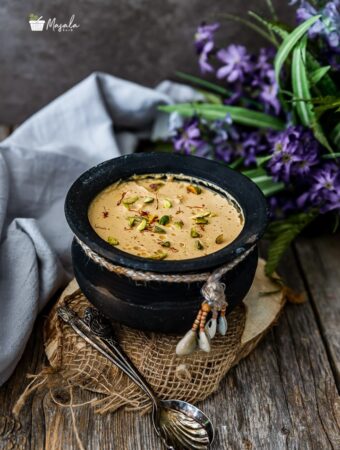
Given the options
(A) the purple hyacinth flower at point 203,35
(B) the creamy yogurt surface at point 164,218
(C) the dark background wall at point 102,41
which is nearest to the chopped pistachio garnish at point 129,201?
(B) the creamy yogurt surface at point 164,218

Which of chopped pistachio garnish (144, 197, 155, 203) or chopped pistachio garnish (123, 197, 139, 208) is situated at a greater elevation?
chopped pistachio garnish (144, 197, 155, 203)

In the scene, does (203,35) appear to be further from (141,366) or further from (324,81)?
(141,366)

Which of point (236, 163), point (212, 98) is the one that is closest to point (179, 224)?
point (236, 163)

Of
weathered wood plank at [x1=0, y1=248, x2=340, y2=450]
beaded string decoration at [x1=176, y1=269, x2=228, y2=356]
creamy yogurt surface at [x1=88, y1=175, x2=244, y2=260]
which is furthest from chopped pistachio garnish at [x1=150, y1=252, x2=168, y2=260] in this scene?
weathered wood plank at [x1=0, y1=248, x2=340, y2=450]

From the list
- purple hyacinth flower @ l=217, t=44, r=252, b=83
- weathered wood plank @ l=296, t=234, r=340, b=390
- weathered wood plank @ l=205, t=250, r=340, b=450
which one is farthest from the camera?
purple hyacinth flower @ l=217, t=44, r=252, b=83

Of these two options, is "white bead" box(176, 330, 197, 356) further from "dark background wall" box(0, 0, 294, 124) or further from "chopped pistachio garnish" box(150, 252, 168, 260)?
"dark background wall" box(0, 0, 294, 124)

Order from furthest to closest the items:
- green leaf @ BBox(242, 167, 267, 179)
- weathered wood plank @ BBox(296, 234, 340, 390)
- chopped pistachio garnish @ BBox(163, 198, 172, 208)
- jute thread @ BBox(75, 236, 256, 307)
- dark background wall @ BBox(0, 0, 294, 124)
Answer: dark background wall @ BBox(0, 0, 294, 124) → green leaf @ BBox(242, 167, 267, 179) → weathered wood plank @ BBox(296, 234, 340, 390) → chopped pistachio garnish @ BBox(163, 198, 172, 208) → jute thread @ BBox(75, 236, 256, 307)
